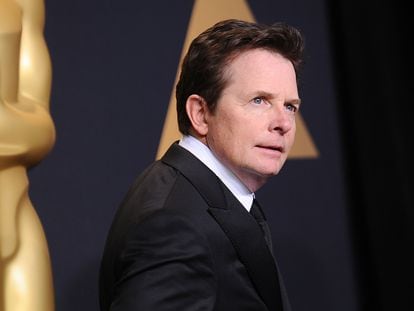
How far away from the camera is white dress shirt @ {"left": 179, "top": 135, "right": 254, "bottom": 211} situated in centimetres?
99

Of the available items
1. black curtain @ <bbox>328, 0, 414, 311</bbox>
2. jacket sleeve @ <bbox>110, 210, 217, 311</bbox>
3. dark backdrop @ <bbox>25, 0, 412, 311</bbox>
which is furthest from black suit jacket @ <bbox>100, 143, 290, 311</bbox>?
black curtain @ <bbox>328, 0, 414, 311</bbox>

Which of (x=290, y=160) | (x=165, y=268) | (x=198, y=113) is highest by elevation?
(x=198, y=113)

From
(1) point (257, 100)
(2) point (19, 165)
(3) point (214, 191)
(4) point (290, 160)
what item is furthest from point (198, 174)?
(4) point (290, 160)

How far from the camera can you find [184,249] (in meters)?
0.81

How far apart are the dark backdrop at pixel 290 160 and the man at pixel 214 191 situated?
493 millimetres

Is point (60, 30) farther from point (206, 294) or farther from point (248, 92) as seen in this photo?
point (206, 294)

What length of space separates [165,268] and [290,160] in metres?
1.00

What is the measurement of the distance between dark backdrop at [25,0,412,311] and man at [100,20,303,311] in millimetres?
493

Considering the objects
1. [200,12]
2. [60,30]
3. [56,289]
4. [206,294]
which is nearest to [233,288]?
[206,294]

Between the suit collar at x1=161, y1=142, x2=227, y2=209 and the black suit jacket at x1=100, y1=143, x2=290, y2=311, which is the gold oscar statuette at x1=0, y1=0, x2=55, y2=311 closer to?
the black suit jacket at x1=100, y1=143, x2=290, y2=311

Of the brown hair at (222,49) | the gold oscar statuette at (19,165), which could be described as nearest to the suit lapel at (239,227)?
the brown hair at (222,49)

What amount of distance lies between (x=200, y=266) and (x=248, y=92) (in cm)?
27

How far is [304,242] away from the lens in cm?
176

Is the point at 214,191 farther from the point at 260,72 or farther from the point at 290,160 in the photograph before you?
the point at 290,160
